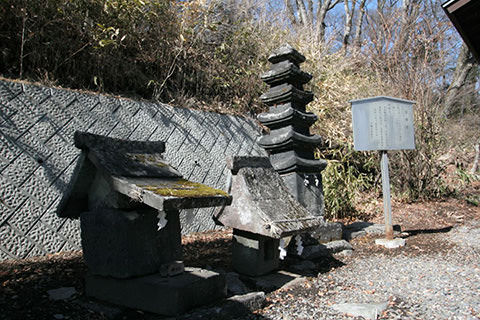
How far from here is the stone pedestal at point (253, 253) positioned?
342 cm

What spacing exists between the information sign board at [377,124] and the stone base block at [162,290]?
11.8 feet

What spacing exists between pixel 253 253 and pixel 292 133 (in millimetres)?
1801

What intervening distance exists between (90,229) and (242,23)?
7.17m

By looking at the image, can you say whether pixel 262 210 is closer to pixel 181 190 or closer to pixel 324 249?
pixel 181 190

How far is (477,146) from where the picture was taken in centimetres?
947

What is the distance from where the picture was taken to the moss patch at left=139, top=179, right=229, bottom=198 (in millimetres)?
2379

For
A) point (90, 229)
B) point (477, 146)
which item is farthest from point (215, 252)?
point (477, 146)

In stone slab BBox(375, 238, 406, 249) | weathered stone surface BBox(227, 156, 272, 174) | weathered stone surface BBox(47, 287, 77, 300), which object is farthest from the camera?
stone slab BBox(375, 238, 406, 249)

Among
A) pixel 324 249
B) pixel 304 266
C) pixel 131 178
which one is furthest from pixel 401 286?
pixel 131 178

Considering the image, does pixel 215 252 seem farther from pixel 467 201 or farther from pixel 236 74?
pixel 467 201

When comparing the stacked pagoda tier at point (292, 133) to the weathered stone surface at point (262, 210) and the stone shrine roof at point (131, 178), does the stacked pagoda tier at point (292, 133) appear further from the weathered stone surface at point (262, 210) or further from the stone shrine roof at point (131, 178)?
the stone shrine roof at point (131, 178)

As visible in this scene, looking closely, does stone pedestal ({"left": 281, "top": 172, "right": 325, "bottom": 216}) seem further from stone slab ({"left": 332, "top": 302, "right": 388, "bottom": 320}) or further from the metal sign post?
stone slab ({"left": 332, "top": 302, "right": 388, "bottom": 320})

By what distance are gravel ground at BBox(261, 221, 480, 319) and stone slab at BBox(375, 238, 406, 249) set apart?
120mm

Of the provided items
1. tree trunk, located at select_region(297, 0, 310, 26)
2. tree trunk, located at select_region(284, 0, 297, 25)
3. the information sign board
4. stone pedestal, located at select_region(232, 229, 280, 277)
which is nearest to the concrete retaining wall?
stone pedestal, located at select_region(232, 229, 280, 277)
